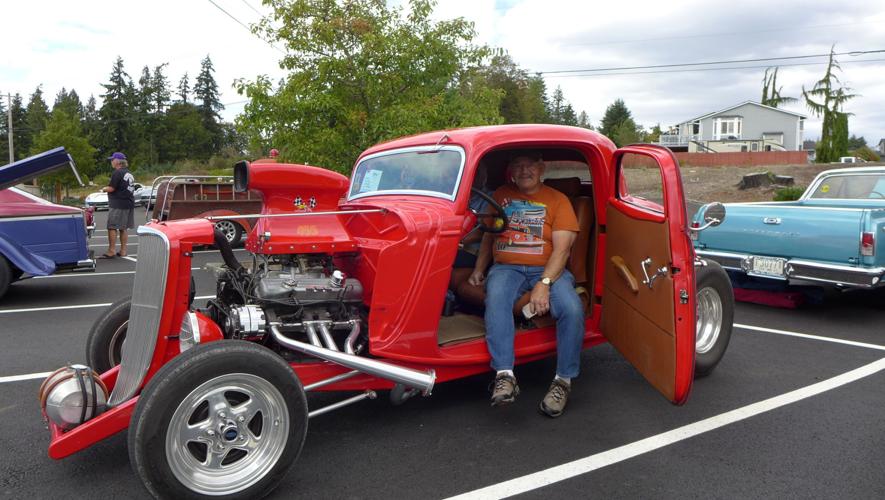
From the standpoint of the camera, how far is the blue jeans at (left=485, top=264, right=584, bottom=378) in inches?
153

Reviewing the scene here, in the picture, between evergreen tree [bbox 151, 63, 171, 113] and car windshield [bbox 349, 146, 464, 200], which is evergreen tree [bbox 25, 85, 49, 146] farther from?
car windshield [bbox 349, 146, 464, 200]

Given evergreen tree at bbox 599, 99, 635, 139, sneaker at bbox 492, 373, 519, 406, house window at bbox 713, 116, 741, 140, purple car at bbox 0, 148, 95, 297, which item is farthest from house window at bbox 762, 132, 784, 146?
sneaker at bbox 492, 373, 519, 406

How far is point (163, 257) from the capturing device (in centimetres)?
311

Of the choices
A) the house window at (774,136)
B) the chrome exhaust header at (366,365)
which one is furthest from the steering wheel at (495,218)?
the house window at (774,136)

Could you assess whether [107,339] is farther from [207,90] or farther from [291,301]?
[207,90]

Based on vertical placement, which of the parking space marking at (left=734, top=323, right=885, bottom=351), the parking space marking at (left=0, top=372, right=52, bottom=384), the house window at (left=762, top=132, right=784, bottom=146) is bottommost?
the parking space marking at (left=734, top=323, right=885, bottom=351)

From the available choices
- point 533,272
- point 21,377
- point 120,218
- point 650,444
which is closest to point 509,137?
point 533,272

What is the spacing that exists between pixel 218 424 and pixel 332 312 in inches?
39.6

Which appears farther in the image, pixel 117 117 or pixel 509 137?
pixel 117 117

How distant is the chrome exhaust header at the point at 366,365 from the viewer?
10.8 ft

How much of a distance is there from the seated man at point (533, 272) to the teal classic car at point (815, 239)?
2.25m

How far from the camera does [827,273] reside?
6.19 metres

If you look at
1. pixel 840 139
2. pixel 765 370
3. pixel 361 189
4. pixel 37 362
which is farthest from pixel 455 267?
pixel 840 139

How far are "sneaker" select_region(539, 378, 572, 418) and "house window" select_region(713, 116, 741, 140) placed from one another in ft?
194
